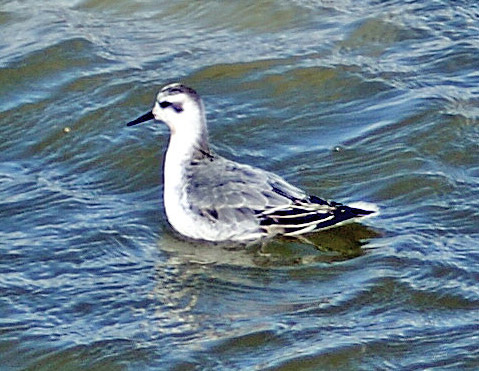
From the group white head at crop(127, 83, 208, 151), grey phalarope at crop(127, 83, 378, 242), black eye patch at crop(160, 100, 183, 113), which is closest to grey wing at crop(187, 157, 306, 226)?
grey phalarope at crop(127, 83, 378, 242)

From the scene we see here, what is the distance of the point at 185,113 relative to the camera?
1038 centimetres

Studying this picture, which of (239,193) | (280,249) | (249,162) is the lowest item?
(280,249)

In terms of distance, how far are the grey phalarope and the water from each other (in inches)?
5.5

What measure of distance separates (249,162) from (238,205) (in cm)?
107

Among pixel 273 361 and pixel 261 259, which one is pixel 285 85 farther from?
pixel 273 361

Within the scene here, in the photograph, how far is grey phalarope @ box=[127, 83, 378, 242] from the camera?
31.4ft

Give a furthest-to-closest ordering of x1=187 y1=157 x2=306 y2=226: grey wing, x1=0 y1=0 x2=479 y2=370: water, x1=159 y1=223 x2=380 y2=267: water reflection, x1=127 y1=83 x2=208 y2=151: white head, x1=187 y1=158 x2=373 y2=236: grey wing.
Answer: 1. x1=127 y1=83 x2=208 y2=151: white head
2. x1=187 y1=157 x2=306 y2=226: grey wing
3. x1=187 y1=158 x2=373 y2=236: grey wing
4. x1=159 y1=223 x2=380 y2=267: water reflection
5. x1=0 y1=0 x2=479 y2=370: water

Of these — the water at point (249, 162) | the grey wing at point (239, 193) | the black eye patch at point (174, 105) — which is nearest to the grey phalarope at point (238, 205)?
the grey wing at point (239, 193)

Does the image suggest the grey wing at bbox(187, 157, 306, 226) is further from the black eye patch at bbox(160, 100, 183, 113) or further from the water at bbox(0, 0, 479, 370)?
the black eye patch at bbox(160, 100, 183, 113)

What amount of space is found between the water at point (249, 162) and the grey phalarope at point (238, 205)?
14 cm

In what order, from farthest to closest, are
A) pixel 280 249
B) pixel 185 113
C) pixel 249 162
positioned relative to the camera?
pixel 249 162
pixel 185 113
pixel 280 249

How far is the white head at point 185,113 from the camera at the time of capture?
1038 centimetres

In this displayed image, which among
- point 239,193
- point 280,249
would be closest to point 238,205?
point 239,193

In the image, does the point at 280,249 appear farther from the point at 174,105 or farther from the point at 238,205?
the point at 174,105
